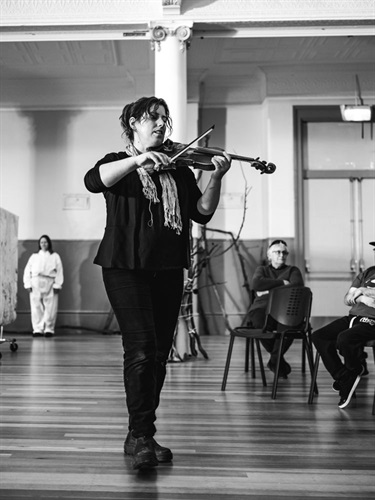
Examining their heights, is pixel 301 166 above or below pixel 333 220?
above

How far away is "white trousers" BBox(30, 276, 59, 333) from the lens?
9.55 metres

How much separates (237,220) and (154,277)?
7432 mm

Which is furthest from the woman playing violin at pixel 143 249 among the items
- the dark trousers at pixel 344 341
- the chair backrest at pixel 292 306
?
the chair backrest at pixel 292 306

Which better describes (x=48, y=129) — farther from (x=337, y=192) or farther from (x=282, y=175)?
(x=337, y=192)

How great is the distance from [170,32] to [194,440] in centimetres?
468

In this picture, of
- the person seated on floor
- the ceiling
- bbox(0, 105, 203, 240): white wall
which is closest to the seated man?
the person seated on floor

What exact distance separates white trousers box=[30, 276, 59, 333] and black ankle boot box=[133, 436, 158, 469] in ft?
23.7

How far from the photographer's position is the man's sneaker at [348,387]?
3.96 meters

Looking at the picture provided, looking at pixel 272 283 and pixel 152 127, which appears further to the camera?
pixel 272 283

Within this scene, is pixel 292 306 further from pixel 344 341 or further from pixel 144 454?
pixel 144 454

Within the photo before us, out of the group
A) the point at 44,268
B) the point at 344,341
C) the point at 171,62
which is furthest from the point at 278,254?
the point at 44,268

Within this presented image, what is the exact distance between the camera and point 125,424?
343 centimetres

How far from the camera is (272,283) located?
5.45 m

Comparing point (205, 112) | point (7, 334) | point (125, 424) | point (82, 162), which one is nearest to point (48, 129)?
point (82, 162)
